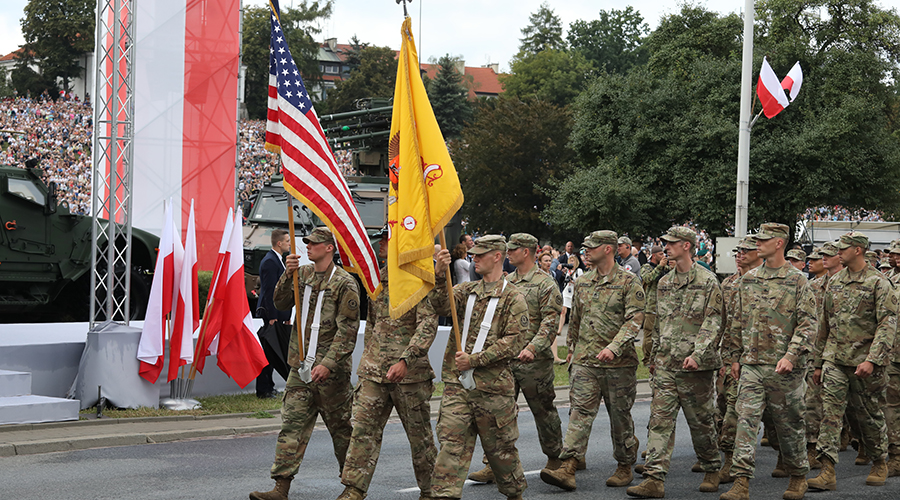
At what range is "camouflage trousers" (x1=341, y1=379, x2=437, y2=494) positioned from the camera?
6617 millimetres

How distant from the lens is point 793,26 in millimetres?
32438

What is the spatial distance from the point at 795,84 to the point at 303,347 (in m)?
16.4

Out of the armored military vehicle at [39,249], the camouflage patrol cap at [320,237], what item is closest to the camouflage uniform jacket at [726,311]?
the camouflage patrol cap at [320,237]

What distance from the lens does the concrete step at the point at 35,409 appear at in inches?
377

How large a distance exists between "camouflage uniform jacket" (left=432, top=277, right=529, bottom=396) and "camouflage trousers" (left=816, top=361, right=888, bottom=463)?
328 centimetres

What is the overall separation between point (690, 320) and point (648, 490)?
4.78 ft

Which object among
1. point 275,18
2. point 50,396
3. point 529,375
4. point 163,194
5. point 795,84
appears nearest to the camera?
point 275,18

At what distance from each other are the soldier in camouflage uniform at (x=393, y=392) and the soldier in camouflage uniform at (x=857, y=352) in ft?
11.8

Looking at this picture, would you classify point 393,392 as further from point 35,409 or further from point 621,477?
point 35,409

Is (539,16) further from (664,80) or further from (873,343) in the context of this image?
(873,343)

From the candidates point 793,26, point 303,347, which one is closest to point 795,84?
point 793,26

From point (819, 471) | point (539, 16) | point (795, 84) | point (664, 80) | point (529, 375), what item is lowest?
point (819, 471)

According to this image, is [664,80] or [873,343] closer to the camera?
[873,343]

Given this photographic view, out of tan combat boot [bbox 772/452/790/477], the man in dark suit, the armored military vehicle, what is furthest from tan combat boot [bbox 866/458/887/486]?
the armored military vehicle
